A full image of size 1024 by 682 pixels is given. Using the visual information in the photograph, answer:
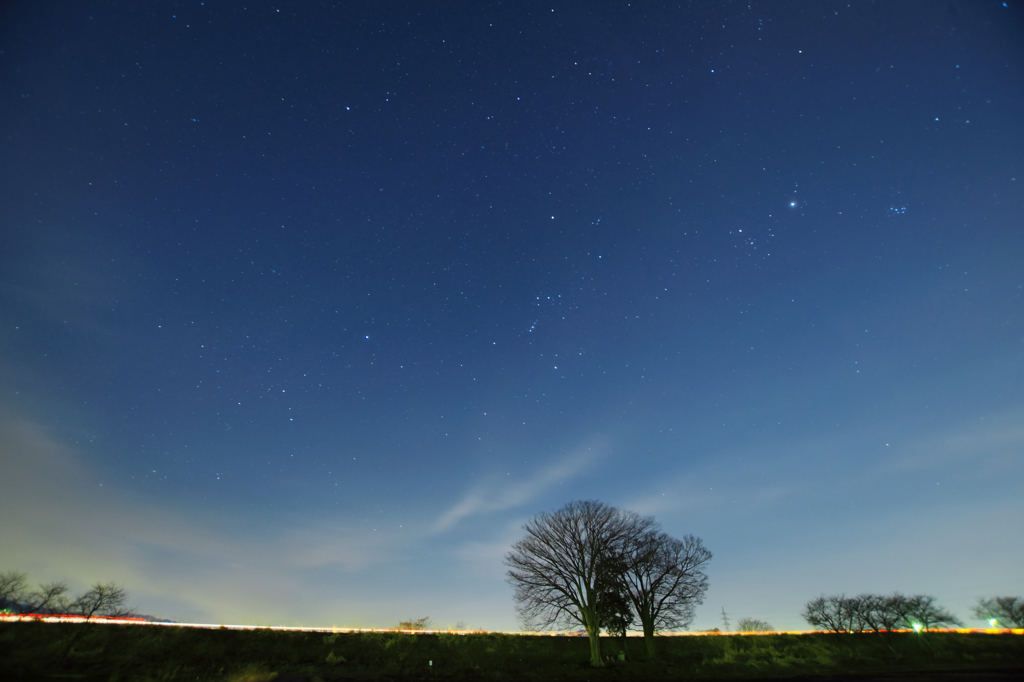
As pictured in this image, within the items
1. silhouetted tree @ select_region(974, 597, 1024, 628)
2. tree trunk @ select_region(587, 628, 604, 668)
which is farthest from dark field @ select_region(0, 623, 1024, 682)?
silhouetted tree @ select_region(974, 597, 1024, 628)

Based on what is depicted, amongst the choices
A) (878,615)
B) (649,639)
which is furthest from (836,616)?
(649,639)

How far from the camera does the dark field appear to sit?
1811 cm

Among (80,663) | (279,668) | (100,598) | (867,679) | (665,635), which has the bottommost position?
(665,635)

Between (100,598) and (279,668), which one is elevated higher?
(100,598)

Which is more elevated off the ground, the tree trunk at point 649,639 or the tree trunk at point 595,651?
the tree trunk at point 595,651

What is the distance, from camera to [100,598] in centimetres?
2408

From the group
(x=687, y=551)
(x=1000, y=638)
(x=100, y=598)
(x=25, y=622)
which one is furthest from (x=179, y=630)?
(x=1000, y=638)

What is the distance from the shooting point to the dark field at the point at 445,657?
59.4 feet

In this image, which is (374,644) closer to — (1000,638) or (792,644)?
(792,644)

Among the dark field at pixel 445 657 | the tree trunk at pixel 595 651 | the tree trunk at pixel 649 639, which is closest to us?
the dark field at pixel 445 657

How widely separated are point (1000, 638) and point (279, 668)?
2745 inches

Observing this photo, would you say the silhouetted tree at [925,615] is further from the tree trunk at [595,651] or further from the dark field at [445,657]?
the tree trunk at [595,651]

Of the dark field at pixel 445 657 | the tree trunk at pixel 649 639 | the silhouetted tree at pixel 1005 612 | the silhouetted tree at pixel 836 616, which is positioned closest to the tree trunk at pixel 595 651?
the dark field at pixel 445 657

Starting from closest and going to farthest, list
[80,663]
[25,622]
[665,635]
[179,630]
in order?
[25,622] < [80,663] < [179,630] < [665,635]
